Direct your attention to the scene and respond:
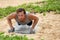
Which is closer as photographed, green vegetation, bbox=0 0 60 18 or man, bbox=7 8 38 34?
man, bbox=7 8 38 34

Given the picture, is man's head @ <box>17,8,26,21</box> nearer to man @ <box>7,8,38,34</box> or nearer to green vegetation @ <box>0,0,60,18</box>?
man @ <box>7,8,38,34</box>

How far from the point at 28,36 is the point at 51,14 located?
328cm

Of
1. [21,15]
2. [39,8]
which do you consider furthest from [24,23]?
[39,8]

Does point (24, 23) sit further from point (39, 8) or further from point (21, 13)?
point (39, 8)

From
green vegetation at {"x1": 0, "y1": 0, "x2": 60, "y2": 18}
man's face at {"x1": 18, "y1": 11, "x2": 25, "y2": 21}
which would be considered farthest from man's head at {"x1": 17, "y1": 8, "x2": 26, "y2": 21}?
green vegetation at {"x1": 0, "y1": 0, "x2": 60, "y2": 18}

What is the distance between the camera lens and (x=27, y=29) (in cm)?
905

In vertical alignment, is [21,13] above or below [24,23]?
above

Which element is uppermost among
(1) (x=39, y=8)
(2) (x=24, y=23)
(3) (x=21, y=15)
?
(3) (x=21, y=15)

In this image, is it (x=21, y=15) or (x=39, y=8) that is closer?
(x=21, y=15)

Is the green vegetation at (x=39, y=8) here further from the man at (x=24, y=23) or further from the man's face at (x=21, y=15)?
the man's face at (x=21, y=15)

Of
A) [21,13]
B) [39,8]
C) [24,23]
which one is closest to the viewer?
[21,13]

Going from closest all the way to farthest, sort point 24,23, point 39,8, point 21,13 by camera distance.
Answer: point 21,13 < point 24,23 < point 39,8

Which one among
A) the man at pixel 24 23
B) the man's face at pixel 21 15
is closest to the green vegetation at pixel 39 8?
the man at pixel 24 23

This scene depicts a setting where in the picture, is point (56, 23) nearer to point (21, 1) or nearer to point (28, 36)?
point (28, 36)
